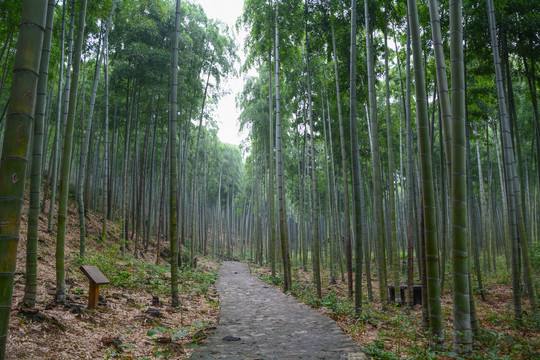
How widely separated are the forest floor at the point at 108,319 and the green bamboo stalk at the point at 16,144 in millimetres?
1415

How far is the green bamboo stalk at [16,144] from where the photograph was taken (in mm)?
1318

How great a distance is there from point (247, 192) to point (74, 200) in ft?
45.1

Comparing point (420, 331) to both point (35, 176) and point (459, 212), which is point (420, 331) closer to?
point (459, 212)

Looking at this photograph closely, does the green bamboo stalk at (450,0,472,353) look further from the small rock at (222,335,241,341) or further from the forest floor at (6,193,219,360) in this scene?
the forest floor at (6,193,219,360)

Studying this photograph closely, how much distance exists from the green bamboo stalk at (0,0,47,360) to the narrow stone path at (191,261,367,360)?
193 centimetres

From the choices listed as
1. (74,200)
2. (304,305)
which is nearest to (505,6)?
(304,305)

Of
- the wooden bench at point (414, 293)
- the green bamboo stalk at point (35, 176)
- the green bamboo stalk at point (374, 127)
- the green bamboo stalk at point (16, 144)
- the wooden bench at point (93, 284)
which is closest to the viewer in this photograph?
the green bamboo stalk at point (16, 144)

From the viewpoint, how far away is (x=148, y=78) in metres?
8.62

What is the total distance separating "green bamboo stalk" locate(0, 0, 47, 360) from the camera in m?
1.32

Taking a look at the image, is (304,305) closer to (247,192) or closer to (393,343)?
(393,343)

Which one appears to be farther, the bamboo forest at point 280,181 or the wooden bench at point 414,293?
the wooden bench at point 414,293

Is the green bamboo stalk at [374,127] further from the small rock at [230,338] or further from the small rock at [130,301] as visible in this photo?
the small rock at [130,301]

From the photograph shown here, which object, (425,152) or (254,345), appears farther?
(254,345)

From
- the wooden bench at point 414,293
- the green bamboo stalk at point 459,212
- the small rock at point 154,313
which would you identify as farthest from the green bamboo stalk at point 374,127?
the small rock at point 154,313
